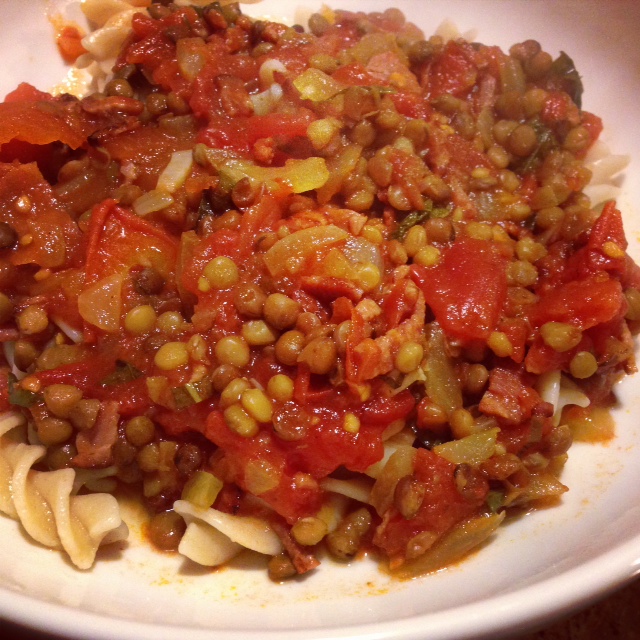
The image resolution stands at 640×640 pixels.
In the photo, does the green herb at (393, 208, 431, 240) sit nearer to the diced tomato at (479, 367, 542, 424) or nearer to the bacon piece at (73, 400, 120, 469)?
the diced tomato at (479, 367, 542, 424)

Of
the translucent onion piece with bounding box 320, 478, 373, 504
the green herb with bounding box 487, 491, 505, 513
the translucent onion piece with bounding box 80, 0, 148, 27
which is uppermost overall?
the translucent onion piece with bounding box 80, 0, 148, 27

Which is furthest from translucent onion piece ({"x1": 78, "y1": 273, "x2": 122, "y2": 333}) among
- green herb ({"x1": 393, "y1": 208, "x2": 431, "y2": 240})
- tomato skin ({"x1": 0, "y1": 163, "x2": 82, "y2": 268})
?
green herb ({"x1": 393, "y1": 208, "x2": 431, "y2": 240})

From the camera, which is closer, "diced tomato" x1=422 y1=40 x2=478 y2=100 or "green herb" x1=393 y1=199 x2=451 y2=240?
"green herb" x1=393 y1=199 x2=451 y2=240

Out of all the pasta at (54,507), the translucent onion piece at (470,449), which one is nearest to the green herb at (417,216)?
the translucent onion piece at (470,449)

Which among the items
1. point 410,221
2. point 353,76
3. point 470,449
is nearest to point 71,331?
point 410,221

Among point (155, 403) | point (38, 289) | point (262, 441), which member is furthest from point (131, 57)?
point (262, 441)

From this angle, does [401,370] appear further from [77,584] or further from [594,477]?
[77,584]

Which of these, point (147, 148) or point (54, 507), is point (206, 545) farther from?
point (147, 148)
